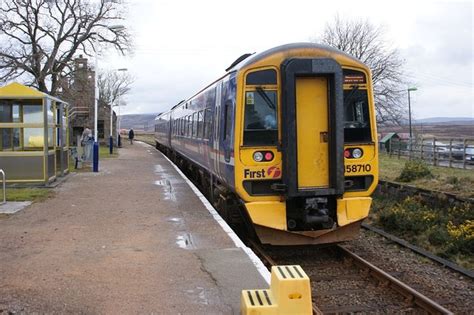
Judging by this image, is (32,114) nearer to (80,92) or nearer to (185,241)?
(185,241)

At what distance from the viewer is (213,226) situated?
357 inches

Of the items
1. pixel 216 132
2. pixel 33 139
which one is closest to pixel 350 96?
pixel 216 132

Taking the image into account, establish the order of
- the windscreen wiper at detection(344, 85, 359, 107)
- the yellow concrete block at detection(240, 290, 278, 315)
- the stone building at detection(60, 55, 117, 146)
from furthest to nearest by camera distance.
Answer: the stone building at detection(60, 55, 117, 146)
the windscreen wiper at detection(344, 85, 359, 107)
the yellow concrete block at detection(240, 290, 278, 315)

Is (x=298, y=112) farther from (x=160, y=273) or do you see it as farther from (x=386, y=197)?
(x=386, y=197)

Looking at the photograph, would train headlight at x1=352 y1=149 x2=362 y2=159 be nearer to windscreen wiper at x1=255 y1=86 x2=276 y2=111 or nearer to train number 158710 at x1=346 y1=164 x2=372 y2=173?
train number 158710 at x1=346 y1=164 x2=372 y2=173

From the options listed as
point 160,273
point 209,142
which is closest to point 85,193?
point 209,142

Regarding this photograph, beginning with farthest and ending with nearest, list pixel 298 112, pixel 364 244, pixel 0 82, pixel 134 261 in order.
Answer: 1. pixel 0 82
2. pixel 364 244
3. pixel 298 112
4. pixel 134 261

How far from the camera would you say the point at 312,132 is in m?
8.21

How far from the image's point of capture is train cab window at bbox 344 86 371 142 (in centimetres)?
851

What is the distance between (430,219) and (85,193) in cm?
830

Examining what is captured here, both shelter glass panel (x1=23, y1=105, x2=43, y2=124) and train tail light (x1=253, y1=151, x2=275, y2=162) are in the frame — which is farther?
shelter glass panel (x1=23, y1=105, x2=43, y2=124)

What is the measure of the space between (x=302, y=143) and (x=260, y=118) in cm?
74

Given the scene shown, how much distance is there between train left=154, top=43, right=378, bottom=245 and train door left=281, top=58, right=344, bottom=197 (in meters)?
0.01

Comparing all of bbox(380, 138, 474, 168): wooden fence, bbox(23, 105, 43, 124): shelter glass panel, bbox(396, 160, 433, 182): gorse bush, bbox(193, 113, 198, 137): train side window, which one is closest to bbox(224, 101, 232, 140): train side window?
bbox(193, 113, 198, 137): train side window
